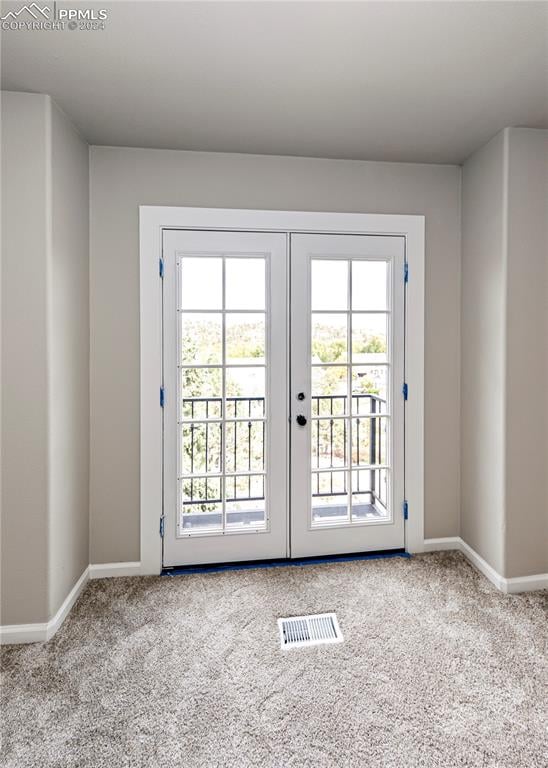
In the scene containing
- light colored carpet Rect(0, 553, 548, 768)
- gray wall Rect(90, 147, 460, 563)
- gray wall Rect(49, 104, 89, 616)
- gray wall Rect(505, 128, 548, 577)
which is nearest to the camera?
light colored carpet Rect(0, 553, 548, 768)

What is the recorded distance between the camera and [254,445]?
2.94 meters

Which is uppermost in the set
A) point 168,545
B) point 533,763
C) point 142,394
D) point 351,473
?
point 142,394

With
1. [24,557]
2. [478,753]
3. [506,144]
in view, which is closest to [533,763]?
[478,753]

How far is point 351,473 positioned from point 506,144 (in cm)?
218

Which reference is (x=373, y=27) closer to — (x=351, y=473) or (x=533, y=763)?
(x=351, y=473)

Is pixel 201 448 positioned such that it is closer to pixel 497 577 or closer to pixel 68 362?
pixel 68 362

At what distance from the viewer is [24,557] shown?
219cm

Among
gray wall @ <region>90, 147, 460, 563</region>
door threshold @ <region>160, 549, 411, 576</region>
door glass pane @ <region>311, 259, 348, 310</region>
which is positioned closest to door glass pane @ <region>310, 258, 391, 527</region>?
door glass pane @ <region>311, 259, 348, 310</region>

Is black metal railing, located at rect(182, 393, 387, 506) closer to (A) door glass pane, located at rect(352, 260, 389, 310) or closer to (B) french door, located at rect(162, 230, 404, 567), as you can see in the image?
(B) french door, located at rect(162, 230, 404, 567)

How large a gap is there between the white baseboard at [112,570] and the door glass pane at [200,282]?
5.47 ft

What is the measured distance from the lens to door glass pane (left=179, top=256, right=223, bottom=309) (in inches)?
110

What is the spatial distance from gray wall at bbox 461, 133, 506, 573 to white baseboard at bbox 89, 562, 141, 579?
2211mm

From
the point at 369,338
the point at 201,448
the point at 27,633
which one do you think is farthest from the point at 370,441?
the point at 27,633

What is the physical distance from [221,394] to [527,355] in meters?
1.86
